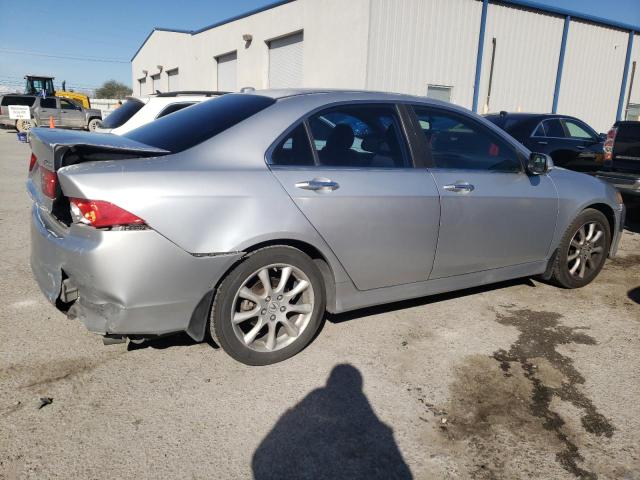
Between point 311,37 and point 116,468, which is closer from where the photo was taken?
point 116,468

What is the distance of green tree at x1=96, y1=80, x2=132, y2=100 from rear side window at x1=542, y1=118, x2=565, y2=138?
84574 mm

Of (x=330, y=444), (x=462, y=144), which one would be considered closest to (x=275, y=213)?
(x=330, y=444)

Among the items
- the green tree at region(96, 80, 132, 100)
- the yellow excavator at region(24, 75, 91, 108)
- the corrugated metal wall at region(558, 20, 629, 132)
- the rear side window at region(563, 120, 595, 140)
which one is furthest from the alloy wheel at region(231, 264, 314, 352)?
the green tree at region(96, 80, 132, 100)

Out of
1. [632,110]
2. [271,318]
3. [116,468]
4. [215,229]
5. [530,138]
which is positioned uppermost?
[632,110]

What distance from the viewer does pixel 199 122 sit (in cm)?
317

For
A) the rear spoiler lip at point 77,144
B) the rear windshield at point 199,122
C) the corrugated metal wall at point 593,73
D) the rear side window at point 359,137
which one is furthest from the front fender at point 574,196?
the corrugated metal wall at point 593,73

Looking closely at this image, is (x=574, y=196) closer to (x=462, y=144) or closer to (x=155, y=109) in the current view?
(x=462, y=144)

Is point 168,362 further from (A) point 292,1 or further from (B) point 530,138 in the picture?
(A) point 292,1

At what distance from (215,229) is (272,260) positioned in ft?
1.28

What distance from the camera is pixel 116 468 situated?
7.11 ft

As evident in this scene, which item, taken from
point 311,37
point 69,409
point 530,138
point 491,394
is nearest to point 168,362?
point 69,409

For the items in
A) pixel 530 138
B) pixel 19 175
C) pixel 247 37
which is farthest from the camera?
pixel 247 37

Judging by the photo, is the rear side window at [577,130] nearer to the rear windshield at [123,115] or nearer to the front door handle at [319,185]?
the rear windshield at [123,115]

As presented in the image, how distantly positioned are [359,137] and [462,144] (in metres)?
0.92
